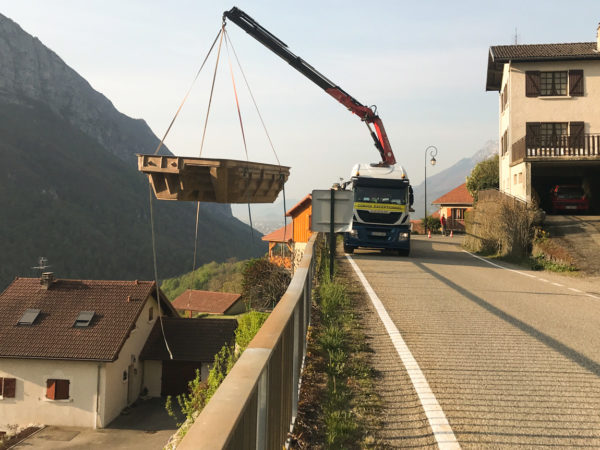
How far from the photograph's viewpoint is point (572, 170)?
29375 millimetres

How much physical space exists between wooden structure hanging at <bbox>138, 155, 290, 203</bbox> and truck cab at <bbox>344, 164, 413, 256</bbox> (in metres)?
12.6

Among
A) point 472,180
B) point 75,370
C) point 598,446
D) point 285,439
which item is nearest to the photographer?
point 285,439

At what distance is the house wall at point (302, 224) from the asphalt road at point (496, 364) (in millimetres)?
33098

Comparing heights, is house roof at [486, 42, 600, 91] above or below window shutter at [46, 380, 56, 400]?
above

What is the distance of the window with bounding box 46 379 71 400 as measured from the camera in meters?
28.5

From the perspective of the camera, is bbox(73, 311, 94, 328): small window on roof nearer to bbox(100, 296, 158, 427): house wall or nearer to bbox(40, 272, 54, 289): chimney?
bbox(100, 296, 158, 427): house wall

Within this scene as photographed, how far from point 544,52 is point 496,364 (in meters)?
28.2

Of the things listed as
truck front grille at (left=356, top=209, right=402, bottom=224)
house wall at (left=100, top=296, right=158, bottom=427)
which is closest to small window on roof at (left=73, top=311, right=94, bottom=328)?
house wall at (left=100, top=296, right=158, bottom=427)

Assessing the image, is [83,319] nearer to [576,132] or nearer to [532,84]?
[532,84]

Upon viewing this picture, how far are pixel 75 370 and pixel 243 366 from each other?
30.0 metres

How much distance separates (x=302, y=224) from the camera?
46.7 m

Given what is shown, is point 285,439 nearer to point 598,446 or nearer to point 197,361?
point 598,446

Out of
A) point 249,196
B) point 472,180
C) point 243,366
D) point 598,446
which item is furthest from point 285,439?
point 472,180

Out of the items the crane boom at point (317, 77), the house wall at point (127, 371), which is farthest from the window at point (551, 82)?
the house wall at point (127, 371)
